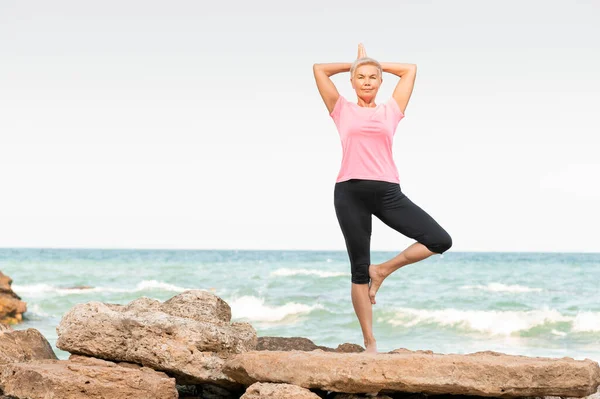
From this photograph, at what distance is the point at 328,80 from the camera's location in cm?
604

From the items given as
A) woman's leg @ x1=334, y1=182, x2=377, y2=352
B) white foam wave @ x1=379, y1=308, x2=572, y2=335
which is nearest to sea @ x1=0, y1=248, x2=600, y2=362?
white foam wave @ x1=379, y1=308, x2=572, y2=335

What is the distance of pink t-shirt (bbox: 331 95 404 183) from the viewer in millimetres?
5762

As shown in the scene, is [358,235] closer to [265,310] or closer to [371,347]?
[371,347]

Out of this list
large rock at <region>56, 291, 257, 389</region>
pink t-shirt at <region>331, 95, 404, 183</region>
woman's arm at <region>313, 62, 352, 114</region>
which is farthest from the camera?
woman's arm at <region>313, 62, 352, 114</region>

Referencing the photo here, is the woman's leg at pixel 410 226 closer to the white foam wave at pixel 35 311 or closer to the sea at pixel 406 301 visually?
the sea at pixel 406 301

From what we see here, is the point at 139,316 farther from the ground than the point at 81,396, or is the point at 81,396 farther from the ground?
the point at 139,316

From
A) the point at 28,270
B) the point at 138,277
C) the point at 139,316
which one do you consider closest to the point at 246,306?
the point at 138,277

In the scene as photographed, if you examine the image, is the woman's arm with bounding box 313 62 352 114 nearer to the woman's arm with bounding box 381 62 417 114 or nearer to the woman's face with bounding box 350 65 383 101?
the woman's face with bounding box 350 65 383 101

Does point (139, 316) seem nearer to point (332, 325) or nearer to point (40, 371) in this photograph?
point (40, 371)

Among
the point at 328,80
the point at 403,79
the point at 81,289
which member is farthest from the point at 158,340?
the point at 81,289

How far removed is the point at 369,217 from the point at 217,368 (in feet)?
5.33

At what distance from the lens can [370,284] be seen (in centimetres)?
602

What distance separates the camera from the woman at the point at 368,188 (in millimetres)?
5762

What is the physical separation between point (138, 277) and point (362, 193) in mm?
34187
